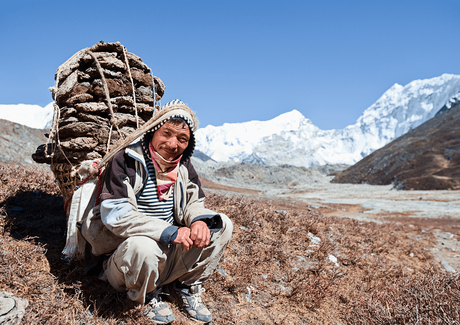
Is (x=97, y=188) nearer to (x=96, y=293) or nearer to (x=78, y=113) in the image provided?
(x=96, y=293)

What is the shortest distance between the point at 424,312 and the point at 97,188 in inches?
148

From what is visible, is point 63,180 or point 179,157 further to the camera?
point 63,180

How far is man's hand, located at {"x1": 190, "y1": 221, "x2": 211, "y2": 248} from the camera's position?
2.68 meters

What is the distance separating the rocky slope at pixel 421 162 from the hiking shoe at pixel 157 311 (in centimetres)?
4573

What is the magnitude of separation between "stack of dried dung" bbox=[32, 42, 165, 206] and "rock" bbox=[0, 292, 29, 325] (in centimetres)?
145

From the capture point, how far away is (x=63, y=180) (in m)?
3.96

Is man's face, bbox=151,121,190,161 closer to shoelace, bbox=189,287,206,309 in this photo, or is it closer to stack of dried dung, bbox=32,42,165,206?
stack of dried dung, bbox=32,42,165,206

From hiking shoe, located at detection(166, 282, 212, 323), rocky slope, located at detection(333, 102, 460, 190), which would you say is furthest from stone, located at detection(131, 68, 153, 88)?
rocky slope, located at detection(333, 102, 460, 190)

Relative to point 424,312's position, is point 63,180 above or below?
above

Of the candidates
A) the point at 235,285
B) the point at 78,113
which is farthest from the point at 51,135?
the point at 235,285

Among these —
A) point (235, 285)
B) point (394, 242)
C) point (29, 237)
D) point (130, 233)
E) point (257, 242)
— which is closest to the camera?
point (130, 233)

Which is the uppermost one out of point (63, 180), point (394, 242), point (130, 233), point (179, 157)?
point (179, 157)

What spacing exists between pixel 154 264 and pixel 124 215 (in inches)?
20.0

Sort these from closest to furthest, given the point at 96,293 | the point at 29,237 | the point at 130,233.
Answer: the point at 130,233 < the point at 96,293 < the point at 29,237
